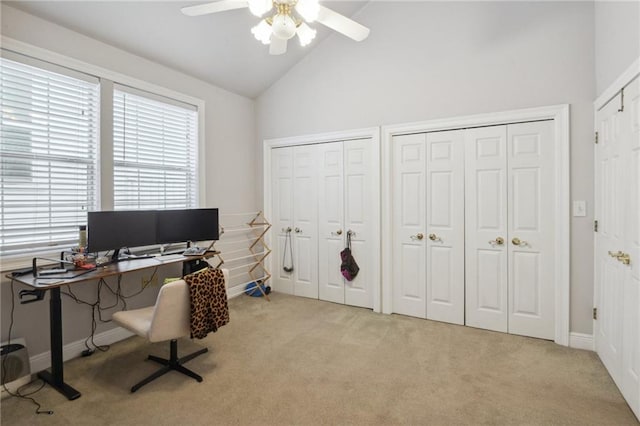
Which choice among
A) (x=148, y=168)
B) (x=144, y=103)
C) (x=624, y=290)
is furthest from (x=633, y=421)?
(x=144, y=103)

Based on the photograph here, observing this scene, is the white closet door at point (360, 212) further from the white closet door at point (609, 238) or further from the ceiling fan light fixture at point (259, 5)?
the ceiling fan light fixture at point (259, 5)

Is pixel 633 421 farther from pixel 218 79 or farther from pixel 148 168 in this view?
pixel 218 79

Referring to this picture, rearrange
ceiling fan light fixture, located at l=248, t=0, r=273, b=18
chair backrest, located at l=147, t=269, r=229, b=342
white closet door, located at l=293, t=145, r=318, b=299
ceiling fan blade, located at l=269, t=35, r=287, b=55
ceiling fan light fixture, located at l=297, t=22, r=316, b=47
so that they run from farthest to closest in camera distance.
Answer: white closet door, located at l=293, t=145, r=318, b=299 → ceiling fan blade, located at l=269, t=35, r=287, b=55 → chair backrest, located at l=147, t=269, r=229, b=342 → ceiling fan light fixture, located at l=297, t=22, r=316, b=47 → ceiling fan light fixture, located at l=248, t=0, r=273, b=18

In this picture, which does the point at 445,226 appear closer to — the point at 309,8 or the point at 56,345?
the point at 309,8

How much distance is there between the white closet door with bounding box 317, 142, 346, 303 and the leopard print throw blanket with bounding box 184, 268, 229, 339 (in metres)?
1.93

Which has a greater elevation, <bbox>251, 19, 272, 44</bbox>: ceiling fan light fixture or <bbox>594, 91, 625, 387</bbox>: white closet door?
<bbox>251, 19, 272, 44</bbox>: ceiling fan light fixture

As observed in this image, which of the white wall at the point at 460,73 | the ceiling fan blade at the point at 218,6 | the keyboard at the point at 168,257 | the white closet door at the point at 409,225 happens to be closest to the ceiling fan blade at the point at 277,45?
the ceiling fan blade at the point at 218,6

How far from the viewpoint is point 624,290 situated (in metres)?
2.21

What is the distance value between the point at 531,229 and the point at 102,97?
4119mm

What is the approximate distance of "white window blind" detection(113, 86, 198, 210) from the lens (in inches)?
127

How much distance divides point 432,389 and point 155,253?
111 inches

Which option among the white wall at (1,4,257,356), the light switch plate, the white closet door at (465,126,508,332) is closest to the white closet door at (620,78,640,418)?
the light switch plate

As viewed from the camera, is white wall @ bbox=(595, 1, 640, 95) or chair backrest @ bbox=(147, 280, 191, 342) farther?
chair backrest @ bbox=(147, 280, 191, 342)

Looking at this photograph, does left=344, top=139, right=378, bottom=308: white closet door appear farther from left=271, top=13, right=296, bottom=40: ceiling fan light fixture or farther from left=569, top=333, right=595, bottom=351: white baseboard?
left=271, top=13, right=296, bottom=40: ceiling fan light fixture
